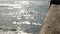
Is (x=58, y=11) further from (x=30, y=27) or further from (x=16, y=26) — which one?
(x=16, y=26)

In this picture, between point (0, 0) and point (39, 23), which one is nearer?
point (39, 23)

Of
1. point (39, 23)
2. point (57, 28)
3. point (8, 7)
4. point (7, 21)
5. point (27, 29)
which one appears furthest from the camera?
point (8, 7)

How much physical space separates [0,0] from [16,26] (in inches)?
61.9

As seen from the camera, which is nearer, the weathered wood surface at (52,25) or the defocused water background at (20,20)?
the weathered wood surface at (52,25)

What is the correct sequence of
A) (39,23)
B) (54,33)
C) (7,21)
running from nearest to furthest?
(54,33), (39,23), (7,21)

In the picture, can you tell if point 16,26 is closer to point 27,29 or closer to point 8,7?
point 27,29

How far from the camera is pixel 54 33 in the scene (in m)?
1.30

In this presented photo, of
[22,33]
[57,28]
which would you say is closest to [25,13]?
[22,33]

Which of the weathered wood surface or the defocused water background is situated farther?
the defocused water background

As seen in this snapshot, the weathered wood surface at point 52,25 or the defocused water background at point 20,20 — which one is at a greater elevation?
the weathered wood surface at point 52,25

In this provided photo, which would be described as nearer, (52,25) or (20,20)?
(52,25)

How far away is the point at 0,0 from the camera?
314cm

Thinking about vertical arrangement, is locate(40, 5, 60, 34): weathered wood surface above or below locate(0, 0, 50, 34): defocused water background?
above

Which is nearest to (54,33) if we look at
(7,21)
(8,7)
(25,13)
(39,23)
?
(39,23)
